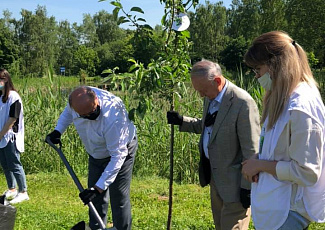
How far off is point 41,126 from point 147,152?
1.96m

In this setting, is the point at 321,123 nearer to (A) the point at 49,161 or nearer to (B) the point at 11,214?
(B) the point at 11,214

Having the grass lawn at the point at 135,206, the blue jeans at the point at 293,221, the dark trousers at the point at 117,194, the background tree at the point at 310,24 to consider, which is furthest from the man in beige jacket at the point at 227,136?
the background tree at the point at 310,24

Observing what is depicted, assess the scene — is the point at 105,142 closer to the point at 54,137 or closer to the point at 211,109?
the point at 54,137

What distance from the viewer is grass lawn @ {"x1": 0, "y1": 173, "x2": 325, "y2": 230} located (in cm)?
399

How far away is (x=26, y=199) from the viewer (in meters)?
4.98

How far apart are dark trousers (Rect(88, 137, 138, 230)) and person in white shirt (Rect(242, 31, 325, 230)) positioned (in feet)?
5.42

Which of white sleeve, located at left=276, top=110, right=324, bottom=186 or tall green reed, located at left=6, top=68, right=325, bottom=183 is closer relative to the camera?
white sleeve, located at left=276, top=110, right=324, bottom=186

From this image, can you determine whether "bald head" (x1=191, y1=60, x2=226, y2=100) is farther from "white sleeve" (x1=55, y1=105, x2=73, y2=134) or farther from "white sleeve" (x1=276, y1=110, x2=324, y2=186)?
"white sleeve" (x1=55, y1=105, x2=73, y2=134)

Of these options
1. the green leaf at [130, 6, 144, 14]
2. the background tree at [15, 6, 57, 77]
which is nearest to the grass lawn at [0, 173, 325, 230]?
the green leaf at [130, 6, 144, 14]

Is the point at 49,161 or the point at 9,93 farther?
the point at 49,161

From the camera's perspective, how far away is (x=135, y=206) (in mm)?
4758

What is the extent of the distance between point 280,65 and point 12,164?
4.17m

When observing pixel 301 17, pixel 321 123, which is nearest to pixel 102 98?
pixel 321 123

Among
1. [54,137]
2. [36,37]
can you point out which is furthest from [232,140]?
[36,37]
